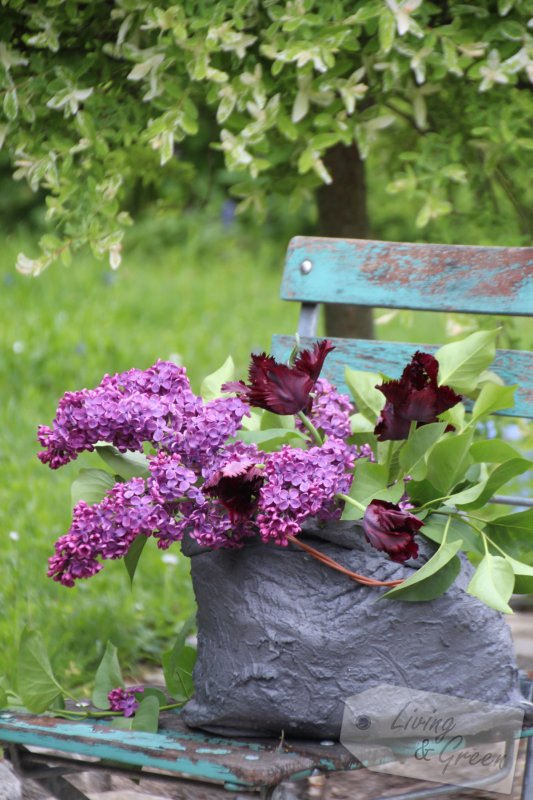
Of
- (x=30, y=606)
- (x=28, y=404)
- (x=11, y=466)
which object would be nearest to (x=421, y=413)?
(x=30, y=606)

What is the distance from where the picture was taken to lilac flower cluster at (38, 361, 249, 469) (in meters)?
1.55

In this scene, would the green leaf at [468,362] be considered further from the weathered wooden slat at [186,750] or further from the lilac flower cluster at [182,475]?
the weathered wooden slat at [186,750]

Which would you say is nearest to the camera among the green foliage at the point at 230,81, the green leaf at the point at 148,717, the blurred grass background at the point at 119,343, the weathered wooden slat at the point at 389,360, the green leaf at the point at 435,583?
the green leaf at the point at 435,583

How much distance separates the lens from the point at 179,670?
179 centimetres

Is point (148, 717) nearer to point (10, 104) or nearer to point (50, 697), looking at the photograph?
point (50, 697)

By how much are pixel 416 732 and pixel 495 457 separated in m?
0.42

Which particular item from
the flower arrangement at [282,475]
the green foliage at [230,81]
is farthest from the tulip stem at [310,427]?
the green foliage at [230,81]

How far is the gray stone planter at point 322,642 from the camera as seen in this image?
1516mm

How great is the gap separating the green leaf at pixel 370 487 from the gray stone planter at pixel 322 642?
38mm

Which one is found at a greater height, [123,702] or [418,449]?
[418,449]

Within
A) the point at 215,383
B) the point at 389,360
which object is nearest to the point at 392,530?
the point at 215,383

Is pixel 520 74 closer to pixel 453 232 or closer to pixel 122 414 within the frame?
pixel 453 232

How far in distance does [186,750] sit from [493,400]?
69cm

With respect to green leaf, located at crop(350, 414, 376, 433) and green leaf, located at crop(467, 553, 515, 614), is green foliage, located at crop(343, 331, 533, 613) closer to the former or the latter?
green leaf, located at crop(467, 553, 515, 614)
